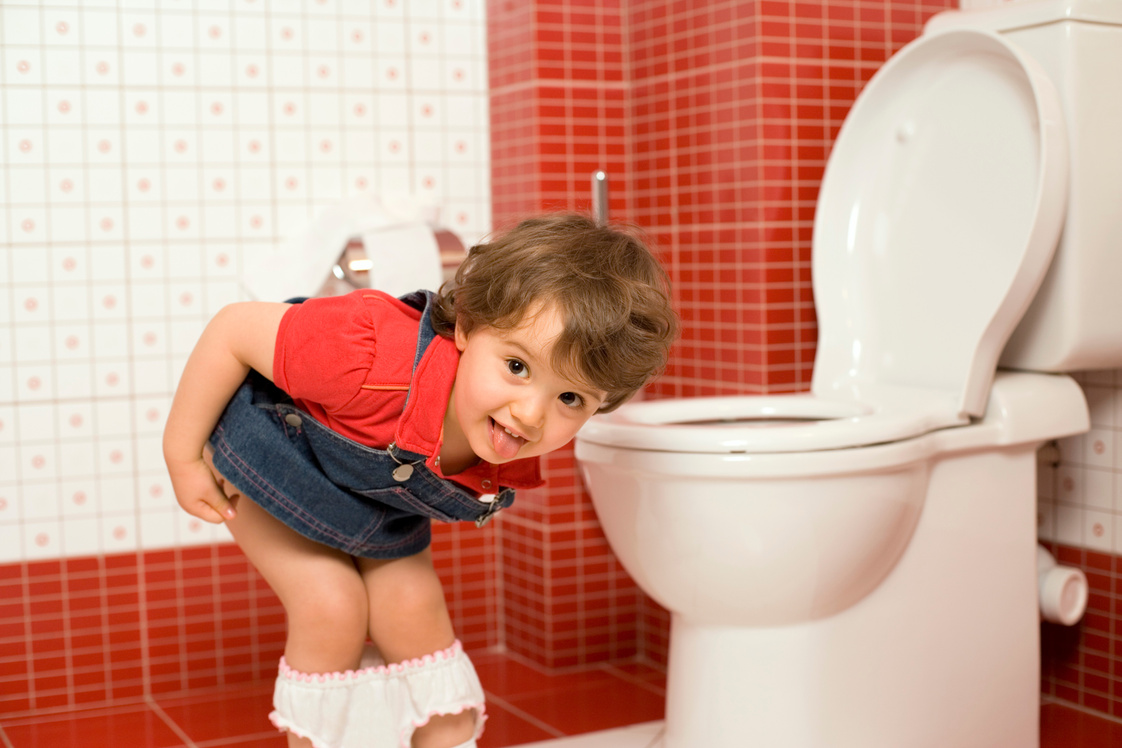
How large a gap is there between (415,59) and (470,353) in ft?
3.46

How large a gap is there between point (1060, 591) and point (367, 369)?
3.42 ft

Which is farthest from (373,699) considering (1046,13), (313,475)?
(1046,13)

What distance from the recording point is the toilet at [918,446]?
1.29 metres

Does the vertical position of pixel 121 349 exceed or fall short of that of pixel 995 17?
it falls short

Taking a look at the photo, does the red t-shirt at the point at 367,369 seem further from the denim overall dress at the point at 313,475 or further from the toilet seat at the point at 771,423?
the toilet seat at the point at 771,423

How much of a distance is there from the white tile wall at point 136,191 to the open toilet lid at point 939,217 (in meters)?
0.80

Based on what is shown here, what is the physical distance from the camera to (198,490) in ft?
3.78

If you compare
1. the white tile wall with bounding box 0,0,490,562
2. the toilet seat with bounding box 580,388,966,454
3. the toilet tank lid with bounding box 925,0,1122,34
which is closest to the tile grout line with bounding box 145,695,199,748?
the white tile wall with bounding box 0,0,490,562

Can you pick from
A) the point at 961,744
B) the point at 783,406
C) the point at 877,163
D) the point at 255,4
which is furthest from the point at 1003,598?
the point at 255,4

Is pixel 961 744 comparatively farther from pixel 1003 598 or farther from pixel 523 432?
pixel 523 432

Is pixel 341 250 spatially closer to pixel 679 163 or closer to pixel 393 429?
pixel 679 163

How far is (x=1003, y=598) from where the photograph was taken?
149 centimetres

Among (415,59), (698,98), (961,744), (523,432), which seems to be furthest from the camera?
(415,59)

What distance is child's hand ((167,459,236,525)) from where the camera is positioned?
1.15 metres
